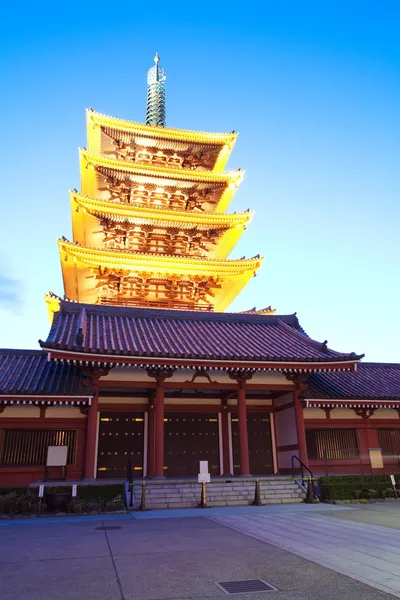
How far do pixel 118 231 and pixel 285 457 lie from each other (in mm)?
16312

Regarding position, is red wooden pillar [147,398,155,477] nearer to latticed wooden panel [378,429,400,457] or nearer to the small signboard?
the small signboard

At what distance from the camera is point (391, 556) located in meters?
7.46

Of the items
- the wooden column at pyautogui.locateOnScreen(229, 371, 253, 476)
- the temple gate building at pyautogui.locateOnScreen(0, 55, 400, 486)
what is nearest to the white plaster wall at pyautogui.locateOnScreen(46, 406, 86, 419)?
the temple gate building at pyautogui.locateOnScreen(0, 55, 400, 486)

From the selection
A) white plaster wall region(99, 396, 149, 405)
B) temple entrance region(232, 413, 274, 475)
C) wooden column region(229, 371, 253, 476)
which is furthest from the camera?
temple entrance region(232, 413, 274, 475)

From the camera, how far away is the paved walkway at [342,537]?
6.66 m

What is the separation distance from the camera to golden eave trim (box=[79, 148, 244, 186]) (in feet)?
90.4

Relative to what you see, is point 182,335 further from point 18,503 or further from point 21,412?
point 18,503

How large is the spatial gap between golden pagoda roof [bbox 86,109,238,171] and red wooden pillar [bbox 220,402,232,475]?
17885mm

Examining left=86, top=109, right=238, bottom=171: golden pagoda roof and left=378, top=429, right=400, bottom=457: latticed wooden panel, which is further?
left=86, top=109, right=238, bottom=171: golden pagoda roof

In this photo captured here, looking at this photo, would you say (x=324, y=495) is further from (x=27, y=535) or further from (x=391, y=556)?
(x=27, y=535)

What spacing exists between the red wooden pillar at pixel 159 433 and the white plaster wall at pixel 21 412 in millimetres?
4588

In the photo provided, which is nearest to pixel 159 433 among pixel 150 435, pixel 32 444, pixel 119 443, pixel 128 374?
pixel 150 435

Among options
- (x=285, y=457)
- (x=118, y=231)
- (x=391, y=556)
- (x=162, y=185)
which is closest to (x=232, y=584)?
(x=391, y=556)

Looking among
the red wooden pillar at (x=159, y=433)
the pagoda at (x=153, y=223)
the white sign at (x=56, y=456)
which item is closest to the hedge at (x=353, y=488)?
the red wooden pillar at (x=159, y=433)
